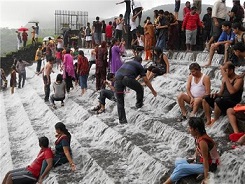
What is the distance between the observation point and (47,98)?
519 inches

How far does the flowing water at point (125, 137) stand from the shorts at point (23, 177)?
1.10 feet

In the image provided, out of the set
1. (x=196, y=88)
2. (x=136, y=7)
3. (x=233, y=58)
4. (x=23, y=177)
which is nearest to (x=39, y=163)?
(x=23, y=177)

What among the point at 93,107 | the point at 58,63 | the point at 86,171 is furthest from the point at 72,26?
the point at 86,171

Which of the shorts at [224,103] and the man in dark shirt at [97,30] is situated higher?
the man in dark shirt at [97,30]

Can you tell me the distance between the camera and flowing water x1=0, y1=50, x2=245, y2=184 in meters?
6.08

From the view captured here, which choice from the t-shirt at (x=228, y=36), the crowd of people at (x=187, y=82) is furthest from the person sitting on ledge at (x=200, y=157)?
the t-shirt at (x=228, y=36)

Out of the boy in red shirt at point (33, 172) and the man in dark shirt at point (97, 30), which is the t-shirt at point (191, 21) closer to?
the man in dark shirt at point (97, 30)

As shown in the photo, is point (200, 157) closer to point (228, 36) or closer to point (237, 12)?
point (228, 36)

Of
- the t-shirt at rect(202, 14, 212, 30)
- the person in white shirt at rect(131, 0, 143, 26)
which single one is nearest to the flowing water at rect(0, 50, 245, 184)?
the t-shirt at rect(202, 14, 212, 30)

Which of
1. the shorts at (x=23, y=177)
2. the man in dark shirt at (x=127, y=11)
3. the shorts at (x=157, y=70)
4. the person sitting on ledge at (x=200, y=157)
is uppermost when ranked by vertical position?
the man in dark shirt at (x=127, y=11)

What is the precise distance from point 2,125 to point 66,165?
582cm

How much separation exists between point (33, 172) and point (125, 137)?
1.97m

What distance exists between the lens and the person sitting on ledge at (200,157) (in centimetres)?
510

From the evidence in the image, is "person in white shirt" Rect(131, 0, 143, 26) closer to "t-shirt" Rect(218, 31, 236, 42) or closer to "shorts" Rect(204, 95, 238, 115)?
"t-shirt" Rect(218, 31, 236, 42)
